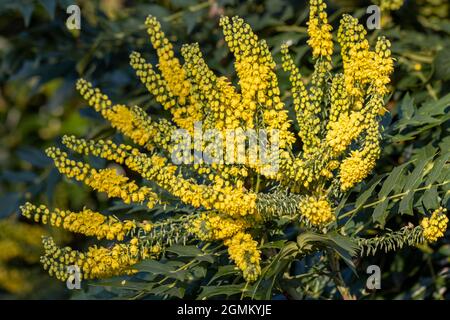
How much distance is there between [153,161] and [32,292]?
1.37 m

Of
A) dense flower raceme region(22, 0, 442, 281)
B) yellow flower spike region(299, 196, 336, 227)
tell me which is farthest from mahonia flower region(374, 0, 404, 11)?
yellow flower spike region(299, 196, 336, 227)

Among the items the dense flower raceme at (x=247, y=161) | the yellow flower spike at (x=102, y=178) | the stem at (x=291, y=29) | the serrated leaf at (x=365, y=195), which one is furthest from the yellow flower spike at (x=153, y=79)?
the stem at (x=291, y=29)

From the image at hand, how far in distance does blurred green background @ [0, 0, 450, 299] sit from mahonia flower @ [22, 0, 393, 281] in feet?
1.07

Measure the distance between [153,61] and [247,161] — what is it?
2.74ft

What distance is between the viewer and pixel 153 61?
216 cm

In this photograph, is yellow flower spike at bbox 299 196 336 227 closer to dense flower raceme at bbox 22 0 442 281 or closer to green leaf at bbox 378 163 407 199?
dense flower raceme at bbox 22 0 442 281

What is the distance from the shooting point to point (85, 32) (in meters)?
2.46

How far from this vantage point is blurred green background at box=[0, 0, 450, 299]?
6.41 feet

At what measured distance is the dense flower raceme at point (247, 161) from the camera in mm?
1377

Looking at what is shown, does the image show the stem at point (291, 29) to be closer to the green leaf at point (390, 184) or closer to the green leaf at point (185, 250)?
the green leaf at point (390, 184)
